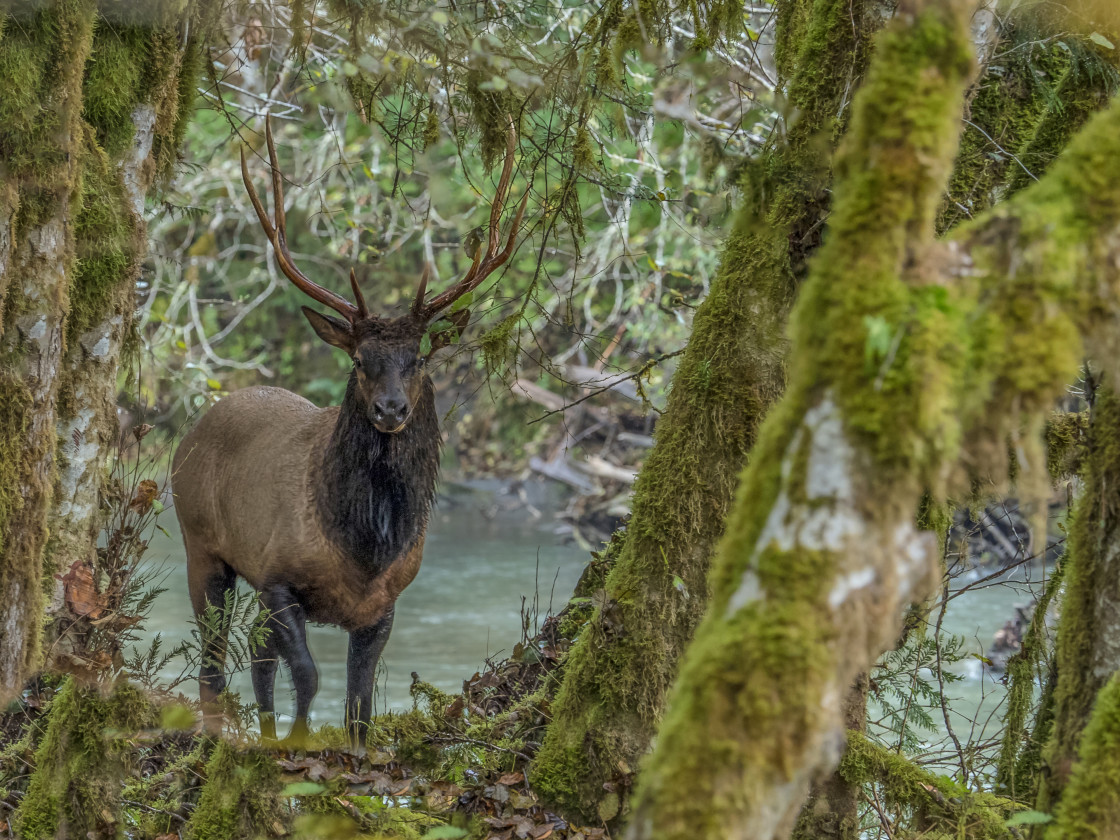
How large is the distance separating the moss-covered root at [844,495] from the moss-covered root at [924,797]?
1.83 meters

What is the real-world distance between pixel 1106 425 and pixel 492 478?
1598 centimetres

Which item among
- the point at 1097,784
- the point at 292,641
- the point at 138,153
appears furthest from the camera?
the point at 292,641

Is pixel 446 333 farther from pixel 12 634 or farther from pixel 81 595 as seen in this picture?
pixel 12 634

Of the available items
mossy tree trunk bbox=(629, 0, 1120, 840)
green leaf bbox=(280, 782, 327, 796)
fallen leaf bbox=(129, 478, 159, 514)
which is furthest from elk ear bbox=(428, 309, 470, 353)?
mossy tree trunk bbox=(629, 0, 1120, 840)

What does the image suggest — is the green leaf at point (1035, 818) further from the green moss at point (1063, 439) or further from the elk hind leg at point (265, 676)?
the elk hind leg at point (265, 676)

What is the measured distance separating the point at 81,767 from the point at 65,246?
204 cm

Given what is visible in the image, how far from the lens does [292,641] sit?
5285 mm

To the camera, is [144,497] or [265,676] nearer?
[144,497]

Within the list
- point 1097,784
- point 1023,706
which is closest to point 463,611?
point 1023,706

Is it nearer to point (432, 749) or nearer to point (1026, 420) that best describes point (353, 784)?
point (432, 749)

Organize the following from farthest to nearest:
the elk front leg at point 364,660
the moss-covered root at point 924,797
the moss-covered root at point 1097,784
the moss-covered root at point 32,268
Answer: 1. the elk front leg at point 364,660
2. the moss-covered root at point 32,268
3. the moss-covered root at point 924,797
4. the moss-covered root at point 1097,784

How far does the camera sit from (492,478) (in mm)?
18391

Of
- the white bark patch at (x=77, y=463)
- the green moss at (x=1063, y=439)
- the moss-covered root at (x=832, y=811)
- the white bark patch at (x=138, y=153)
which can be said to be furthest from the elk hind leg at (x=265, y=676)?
the green moss at (x=1063, y=439)

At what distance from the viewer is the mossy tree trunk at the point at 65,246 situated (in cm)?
403
